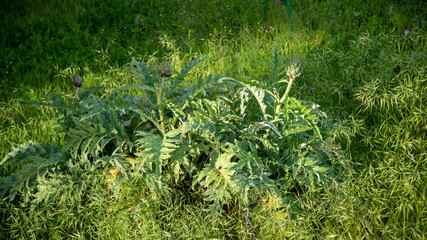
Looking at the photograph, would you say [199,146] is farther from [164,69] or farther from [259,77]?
[259,77]

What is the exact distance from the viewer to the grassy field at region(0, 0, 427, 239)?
208 cm

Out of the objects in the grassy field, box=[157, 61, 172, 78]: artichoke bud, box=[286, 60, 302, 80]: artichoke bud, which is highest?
box=[157, 61, 172, 78]: artichoke bud

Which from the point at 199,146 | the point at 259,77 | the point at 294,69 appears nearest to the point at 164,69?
the point at 199,146

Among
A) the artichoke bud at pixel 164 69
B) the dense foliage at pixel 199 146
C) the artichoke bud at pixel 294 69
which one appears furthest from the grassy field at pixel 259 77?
the artichoke bud at pixel 164 69

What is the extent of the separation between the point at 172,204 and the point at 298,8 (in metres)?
3.37

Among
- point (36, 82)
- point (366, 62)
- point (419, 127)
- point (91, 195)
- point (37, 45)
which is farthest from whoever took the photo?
point (37, 45)

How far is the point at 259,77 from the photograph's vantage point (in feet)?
11.3

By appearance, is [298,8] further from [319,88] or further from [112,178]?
[112,178]

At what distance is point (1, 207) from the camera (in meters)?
2.42

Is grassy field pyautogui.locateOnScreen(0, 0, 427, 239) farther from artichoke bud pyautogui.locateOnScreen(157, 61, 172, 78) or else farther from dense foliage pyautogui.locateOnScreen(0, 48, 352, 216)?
artichoke bud pyautogui.locateOnScreen(157, 61, 172, 78)

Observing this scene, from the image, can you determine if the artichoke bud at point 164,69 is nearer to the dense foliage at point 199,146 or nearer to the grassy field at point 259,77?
the dense foliage at point 199,146

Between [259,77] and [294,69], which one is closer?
[294,69]

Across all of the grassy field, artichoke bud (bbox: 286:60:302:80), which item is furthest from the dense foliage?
the grassy field

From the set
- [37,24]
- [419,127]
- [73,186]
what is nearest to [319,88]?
[419,127]
